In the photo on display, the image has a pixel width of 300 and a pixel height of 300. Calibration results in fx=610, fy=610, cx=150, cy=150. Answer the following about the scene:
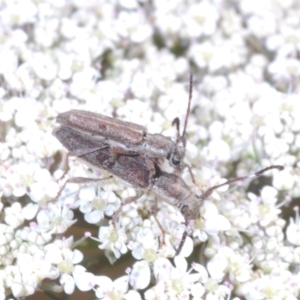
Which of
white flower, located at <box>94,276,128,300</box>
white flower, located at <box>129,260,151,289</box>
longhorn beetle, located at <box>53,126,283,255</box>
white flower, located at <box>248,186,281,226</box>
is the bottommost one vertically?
white flower, located at <box>94,276,128,300</box>

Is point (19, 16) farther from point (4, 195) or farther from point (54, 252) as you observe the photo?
point (54, 252)

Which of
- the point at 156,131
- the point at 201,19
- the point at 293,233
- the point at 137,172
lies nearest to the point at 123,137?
the point at 137,172

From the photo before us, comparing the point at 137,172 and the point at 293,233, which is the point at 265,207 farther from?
the point at 137,172

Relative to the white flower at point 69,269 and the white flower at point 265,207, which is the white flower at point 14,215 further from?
the white flower at point 265,207

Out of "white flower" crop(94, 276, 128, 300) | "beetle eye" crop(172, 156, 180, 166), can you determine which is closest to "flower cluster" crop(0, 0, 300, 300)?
"white flower" crop(94, 276, 128, 300)

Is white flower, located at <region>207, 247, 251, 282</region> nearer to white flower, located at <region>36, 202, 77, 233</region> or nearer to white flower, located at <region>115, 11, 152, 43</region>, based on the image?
white flower, located at <region>36, 202, 77, 233</region>

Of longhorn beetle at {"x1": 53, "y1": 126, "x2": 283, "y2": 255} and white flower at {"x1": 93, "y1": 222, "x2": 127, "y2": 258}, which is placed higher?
longhorn beetle at {"x1": 53, "y1": 126, "x2": 283, "y2": 255}

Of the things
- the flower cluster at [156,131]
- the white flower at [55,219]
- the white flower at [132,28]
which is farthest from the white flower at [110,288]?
the white flower at [132,28]

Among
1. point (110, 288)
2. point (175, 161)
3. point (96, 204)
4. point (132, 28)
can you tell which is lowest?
point (110, 288)
